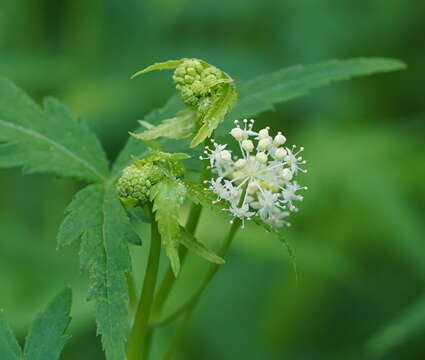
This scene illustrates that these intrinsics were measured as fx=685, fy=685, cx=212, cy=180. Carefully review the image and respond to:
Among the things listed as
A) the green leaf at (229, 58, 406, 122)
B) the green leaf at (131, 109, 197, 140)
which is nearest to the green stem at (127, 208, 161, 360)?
the green leaf at (131, 109, 197, 140)

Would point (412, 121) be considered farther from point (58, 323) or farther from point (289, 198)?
point (58, 323)

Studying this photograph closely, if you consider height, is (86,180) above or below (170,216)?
below

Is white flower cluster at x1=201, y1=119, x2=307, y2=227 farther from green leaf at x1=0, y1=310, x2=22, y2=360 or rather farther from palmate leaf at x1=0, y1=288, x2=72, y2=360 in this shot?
green leaf at x1=0, y1=310, x2=22, y2=360

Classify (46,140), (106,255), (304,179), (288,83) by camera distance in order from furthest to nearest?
(304,179) → (288,83) → (46,140) → (106,255)

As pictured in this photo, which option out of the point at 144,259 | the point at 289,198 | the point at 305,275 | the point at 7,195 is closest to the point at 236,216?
the point at 289,198

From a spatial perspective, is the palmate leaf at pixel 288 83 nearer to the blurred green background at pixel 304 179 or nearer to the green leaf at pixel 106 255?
the green leaf at pixel 106 255

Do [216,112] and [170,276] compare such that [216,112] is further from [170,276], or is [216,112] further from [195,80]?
[170,276]

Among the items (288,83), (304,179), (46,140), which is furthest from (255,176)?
(304,179)
